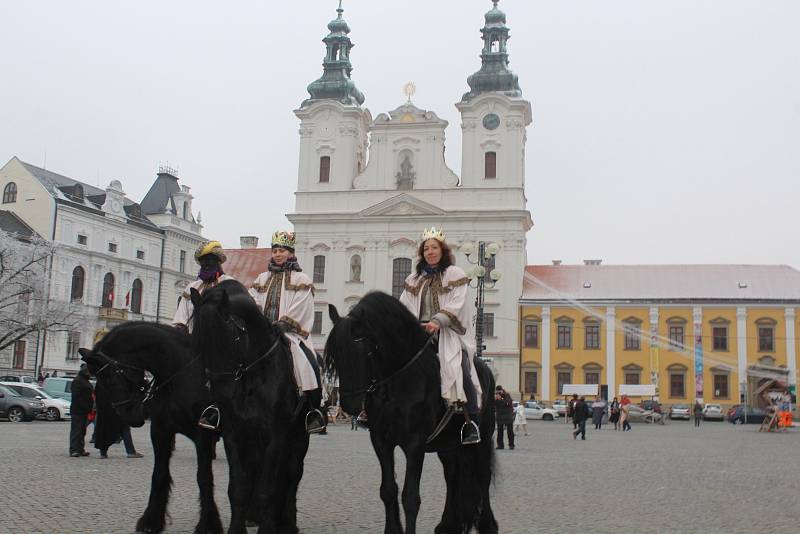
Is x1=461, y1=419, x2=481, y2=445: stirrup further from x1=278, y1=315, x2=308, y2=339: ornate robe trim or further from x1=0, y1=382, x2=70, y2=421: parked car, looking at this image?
x1=0, y1=382, x2=70, y2=421: parked car

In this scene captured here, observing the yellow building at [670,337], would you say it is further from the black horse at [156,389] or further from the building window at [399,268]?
the black horse at [156,389]

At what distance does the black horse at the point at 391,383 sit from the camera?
6219mm

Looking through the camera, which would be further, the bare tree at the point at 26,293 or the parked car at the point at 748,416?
the parked car at the point at 748,416

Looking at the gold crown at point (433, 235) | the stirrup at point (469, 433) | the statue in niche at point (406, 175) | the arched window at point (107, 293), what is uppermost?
the statue in niche at point (406, 175)

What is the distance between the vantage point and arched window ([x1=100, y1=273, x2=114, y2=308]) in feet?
198

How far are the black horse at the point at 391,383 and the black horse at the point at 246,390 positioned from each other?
522 mm

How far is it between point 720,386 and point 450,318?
56.9m

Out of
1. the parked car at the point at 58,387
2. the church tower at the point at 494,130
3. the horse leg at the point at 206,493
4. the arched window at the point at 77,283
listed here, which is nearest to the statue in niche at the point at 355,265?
the church tower at the point at 494,130

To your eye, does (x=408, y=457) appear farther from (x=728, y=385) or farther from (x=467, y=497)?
(x=728, y=385)

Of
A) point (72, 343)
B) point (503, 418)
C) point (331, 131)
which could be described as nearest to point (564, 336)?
point (331, 131)

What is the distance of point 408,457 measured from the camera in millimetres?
6277

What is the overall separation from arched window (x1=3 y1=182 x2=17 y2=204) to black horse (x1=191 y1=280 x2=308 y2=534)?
57030 mm

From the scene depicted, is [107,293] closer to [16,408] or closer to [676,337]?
[16,408]

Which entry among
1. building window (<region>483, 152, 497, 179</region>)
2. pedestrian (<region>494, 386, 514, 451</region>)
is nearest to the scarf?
pedestrian (<region>494, 386, 514, 451</region>)
